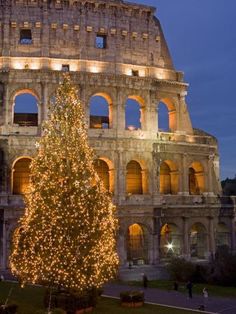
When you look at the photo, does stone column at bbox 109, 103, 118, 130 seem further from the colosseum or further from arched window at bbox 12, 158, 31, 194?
arched window at bbox 12, 158, 31, 194

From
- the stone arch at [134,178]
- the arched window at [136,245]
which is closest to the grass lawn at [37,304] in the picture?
the arched window at [136,245]

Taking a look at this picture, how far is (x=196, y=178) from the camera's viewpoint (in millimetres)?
46500

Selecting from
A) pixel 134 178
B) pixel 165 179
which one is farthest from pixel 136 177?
pixel 165 179

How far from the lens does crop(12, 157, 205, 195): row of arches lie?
41125 mm

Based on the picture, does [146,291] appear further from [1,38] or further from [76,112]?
[1,38]

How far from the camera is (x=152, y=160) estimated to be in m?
42.1

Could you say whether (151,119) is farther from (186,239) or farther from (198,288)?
(198,288)

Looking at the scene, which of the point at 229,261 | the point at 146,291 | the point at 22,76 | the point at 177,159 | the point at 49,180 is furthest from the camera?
the point at 177,159

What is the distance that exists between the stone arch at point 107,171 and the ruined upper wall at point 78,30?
345 inches

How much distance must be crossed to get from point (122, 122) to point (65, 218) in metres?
18.5

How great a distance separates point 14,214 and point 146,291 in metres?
12.2

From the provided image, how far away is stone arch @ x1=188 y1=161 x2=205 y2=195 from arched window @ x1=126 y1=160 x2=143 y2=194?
16.7 ft

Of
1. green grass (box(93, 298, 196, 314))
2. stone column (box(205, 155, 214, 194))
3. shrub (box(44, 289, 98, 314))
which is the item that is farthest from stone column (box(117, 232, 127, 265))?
shrub (box(44, 289, 98, 314))

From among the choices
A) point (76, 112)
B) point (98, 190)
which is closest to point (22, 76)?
point (76, 112)
